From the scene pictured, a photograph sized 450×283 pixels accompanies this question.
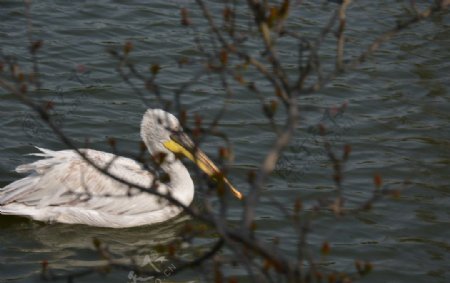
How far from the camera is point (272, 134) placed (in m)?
7.86

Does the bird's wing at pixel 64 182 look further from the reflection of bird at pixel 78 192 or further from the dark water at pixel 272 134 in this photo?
the dark water at pixel 272 134

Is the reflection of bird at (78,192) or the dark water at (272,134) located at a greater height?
the reflection of bird at (78,192)

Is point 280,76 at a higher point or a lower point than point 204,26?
higher

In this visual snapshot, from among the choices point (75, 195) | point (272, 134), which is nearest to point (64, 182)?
point (75, 195)

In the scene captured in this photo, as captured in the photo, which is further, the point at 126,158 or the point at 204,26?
the point at 204,26

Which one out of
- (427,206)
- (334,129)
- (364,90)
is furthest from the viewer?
(364,90)

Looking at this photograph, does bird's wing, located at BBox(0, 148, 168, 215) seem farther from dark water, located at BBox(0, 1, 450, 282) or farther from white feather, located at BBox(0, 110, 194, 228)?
dark water, located at BBox(0, 1, 450, 282)

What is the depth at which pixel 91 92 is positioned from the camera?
8312 millimetres

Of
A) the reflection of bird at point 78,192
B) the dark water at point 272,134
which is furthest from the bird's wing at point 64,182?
the dark water at point 272,134

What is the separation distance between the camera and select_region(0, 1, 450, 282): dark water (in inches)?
247

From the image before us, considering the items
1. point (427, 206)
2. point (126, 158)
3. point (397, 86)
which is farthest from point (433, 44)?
point (126, 158)

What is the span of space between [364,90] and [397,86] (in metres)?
0.34

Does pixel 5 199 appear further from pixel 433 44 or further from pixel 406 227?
pixel 433 44

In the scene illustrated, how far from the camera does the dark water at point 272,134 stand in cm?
628
